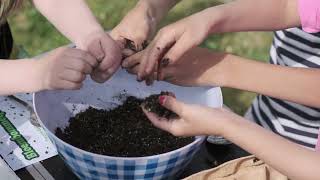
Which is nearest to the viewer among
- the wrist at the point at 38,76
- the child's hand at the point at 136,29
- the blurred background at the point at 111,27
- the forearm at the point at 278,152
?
the forearm at the point at 278,152

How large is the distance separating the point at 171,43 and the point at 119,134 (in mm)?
195

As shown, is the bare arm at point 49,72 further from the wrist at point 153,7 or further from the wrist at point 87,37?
the wrist at point 153,7

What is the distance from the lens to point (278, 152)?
2.71ft

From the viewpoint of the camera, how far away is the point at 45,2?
45.8 inches

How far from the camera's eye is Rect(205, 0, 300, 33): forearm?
3.51ft

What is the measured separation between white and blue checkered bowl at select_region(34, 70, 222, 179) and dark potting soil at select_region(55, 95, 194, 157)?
0.03 m

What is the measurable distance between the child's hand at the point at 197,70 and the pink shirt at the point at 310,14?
0.18m

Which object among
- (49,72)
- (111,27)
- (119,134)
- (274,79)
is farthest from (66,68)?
(111,27)

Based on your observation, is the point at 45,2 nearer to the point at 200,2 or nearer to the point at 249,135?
the point at 249,135

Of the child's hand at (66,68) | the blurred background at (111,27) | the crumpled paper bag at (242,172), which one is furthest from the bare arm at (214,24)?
the blurred background at (111,27)

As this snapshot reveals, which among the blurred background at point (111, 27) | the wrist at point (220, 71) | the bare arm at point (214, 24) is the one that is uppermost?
the bare arm at point (214, 24)

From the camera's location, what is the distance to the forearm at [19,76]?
945mm

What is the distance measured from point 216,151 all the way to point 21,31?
4.41 feet

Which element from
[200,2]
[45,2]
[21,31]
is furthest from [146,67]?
[200,2]
